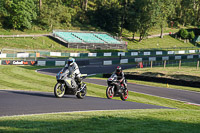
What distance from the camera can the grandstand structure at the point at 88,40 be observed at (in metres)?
71.4

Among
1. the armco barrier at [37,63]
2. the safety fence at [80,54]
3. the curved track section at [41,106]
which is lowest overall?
the curved track section at [41,106]

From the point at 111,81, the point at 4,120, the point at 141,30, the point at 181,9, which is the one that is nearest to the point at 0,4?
the point at 141,30

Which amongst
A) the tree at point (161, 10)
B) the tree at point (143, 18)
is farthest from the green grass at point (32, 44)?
the tree at point (161, 10)

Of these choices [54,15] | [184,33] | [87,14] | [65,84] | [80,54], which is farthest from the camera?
[184,33]

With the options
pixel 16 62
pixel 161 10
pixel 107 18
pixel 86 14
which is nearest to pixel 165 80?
pixel 16 62

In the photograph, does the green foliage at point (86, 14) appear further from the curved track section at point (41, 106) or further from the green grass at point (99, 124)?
the green grass at point (99, 124)

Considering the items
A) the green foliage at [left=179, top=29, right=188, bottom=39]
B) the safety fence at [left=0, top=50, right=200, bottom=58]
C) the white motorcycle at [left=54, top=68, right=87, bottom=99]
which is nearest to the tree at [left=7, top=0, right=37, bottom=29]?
the safety fence at [left=0, top=50, right=200, bottom=58]

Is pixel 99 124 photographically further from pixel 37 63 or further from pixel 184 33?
pixel 184 33

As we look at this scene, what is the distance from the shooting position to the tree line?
70.4 meters

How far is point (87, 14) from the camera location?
97.9 meters

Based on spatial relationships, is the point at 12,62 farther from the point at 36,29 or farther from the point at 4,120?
the point at 36,29

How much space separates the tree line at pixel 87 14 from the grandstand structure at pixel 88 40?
246 inches

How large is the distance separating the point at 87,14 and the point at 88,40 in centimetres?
2463

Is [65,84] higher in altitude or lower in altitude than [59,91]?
higher
